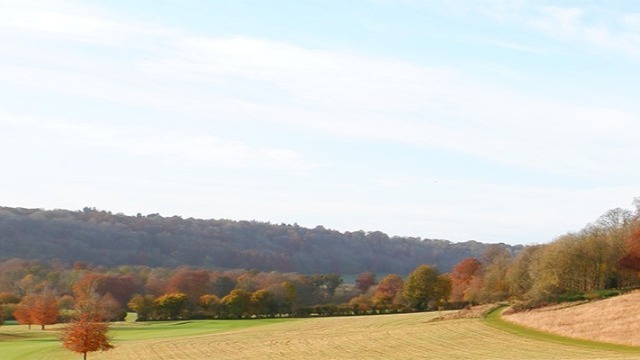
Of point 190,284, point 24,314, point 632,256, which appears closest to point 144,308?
point 190,284

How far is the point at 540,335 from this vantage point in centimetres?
6744

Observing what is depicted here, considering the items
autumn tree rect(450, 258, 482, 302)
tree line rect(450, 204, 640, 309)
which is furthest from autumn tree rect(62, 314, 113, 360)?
autumn tree rect(450, 258, 482, 302)

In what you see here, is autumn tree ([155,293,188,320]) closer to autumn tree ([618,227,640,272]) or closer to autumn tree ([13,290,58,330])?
autumn tree ([13,290,58,330])

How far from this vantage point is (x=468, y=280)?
126375 millimetres

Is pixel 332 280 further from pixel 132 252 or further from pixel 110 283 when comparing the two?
pixel 132 252

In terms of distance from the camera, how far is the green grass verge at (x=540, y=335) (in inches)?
2325

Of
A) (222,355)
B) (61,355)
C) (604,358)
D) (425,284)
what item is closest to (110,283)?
(425,284)

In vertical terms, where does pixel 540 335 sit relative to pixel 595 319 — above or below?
below

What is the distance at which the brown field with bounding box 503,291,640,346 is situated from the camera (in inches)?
2518

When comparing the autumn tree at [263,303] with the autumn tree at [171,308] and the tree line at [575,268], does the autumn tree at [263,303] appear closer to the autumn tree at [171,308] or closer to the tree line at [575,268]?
the autumn tree at [171,308]

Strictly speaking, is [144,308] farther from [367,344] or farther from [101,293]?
[367,344]

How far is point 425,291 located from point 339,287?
36.6 m

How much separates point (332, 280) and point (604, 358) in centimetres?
9181

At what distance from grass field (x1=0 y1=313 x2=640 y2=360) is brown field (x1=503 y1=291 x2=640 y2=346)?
79.2 inches
